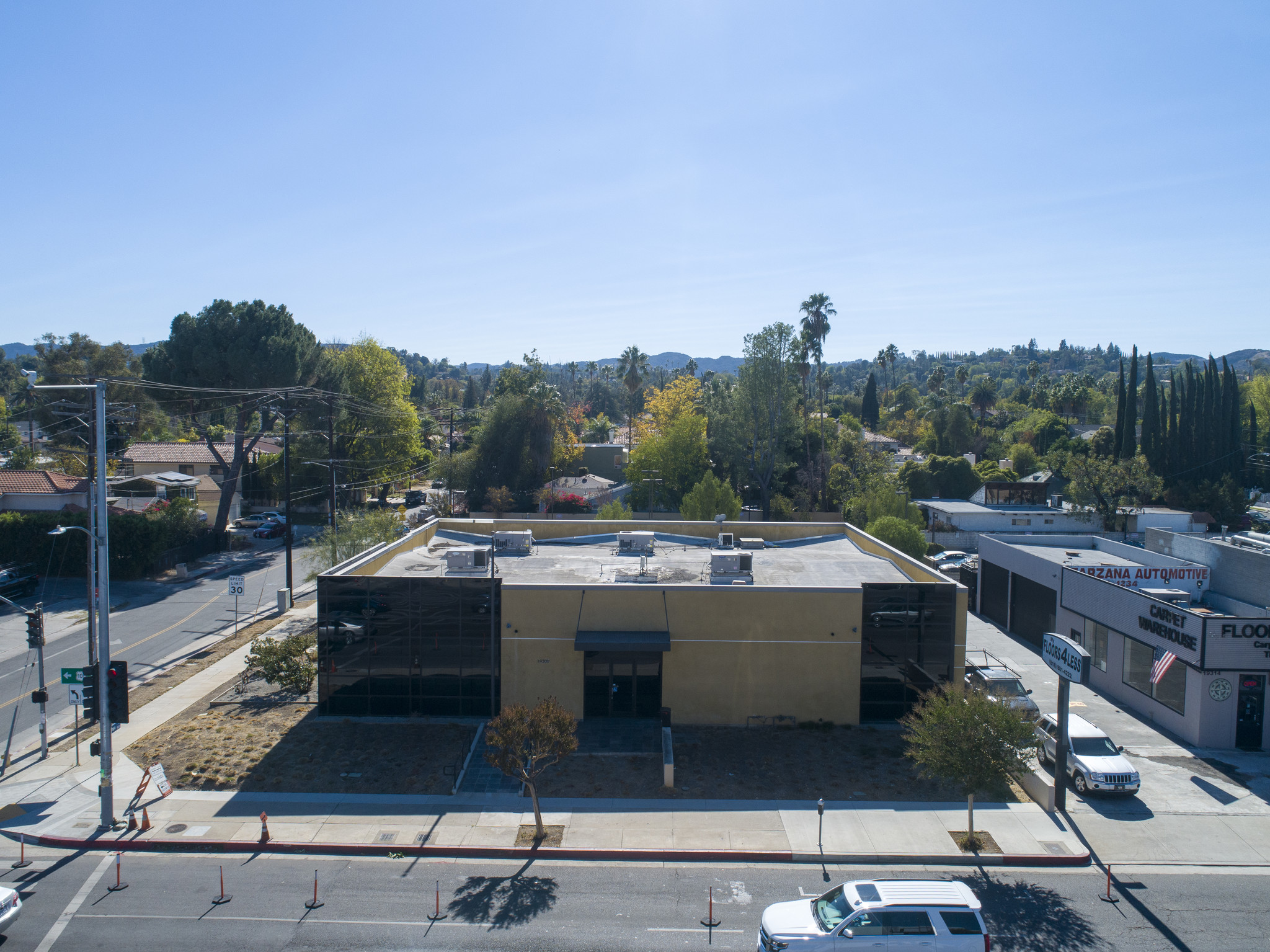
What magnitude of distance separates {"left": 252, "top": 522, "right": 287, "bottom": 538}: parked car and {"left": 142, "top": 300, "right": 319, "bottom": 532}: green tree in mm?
3869

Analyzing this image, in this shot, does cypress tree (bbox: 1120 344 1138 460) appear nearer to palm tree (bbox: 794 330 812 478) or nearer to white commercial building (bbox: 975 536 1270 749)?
palm tree (bbox: 794 330 812 478)

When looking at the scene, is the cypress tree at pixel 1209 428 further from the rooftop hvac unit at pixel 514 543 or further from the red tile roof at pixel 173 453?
the red tile roof at pixel 173 453

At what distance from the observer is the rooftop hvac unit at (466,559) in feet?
89.6

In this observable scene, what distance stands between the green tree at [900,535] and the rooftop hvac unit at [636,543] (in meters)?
17.7

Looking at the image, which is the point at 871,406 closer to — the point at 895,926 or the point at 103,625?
the point at 895,926

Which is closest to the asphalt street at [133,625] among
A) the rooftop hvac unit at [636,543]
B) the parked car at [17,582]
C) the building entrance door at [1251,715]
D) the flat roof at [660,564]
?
the parked car at [17,582]

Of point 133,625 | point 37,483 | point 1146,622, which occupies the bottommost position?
point 133,625

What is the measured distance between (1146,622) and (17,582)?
53.0 m

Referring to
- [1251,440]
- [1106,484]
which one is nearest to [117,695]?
[1106,484]

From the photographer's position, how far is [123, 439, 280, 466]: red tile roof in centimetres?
6919

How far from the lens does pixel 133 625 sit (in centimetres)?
3750

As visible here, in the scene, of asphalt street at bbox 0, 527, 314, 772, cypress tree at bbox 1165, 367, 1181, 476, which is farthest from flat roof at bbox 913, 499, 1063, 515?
asphalt street at bbox 0, 527, 314, 772

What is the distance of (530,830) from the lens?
1861 centimetres

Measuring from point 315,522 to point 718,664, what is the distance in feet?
172
